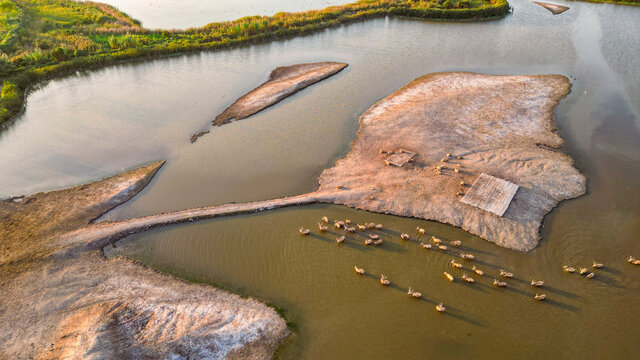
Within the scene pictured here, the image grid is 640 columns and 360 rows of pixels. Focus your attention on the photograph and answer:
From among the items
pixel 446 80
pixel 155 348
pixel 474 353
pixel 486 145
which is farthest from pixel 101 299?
pixel 446 80

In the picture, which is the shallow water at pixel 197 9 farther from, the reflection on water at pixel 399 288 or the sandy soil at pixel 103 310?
the reflection on water at pixel 399 288

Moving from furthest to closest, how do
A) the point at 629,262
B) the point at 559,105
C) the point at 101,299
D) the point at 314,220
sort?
the point at 559,105 < the point at 314,220 < the point at 629,262 < the point at 101,299

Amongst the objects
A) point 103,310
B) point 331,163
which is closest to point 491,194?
point 331,163

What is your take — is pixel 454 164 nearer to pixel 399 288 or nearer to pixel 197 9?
pixel 399 288

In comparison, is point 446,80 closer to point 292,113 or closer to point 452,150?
point 452,150

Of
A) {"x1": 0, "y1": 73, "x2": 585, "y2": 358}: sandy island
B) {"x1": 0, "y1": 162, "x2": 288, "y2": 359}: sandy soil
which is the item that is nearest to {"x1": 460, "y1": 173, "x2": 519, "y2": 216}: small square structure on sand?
{"x1": 0, "y1": 73, "x2": 585, "y2": 358}: sandy island

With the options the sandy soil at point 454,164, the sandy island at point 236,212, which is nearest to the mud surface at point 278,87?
the sandy island at point 236,212
